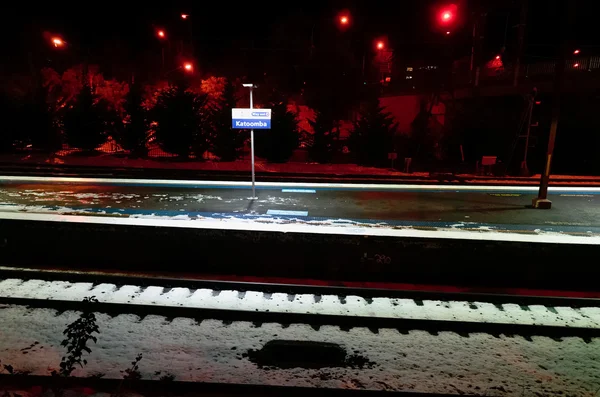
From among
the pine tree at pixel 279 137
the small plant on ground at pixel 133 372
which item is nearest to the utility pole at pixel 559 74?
the small plant on ground at pixel 133 372

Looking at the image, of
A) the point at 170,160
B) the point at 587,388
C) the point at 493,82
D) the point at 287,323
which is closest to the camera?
the point at 587,388

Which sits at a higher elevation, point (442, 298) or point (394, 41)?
point (394, 41)

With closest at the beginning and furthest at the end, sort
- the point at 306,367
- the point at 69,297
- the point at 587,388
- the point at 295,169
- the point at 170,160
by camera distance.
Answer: the point at 587,388, the point at 306,367, the point at 69,297, the point at 295,169, the point at 170,160

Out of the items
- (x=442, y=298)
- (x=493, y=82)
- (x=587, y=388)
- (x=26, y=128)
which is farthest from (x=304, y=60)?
(x=587, y=388)

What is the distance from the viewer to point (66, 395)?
4.45 metres

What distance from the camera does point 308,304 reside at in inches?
280

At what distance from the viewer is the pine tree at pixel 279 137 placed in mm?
25844

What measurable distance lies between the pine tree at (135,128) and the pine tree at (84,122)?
5.66 feet

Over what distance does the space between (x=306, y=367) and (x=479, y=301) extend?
157 inches

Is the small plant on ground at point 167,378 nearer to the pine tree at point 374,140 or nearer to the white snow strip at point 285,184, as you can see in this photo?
the white snow strip at point 285,184

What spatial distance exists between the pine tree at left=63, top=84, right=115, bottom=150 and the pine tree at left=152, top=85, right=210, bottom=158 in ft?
12.6

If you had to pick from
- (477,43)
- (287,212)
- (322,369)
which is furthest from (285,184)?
(477,43)

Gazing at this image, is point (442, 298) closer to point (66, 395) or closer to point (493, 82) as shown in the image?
point (66, 395)

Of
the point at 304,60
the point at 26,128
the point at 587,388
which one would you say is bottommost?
the point at 587,388
